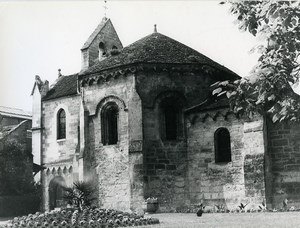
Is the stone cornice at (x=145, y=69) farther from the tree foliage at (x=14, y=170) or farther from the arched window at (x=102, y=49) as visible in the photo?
the arched window at (x=102, y=49)

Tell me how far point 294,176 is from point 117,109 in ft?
31.4

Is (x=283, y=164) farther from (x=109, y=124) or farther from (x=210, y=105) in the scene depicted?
(x=109, y=124)

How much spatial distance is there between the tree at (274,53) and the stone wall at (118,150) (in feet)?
46.4

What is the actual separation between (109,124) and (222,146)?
20.4ft

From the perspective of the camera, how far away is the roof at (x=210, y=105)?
882 inches

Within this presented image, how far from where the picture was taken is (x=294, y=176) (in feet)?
66.3

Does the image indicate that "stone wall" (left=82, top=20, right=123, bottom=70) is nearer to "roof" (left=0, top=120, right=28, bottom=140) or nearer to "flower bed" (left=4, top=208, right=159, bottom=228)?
"roof" (left=0, top=120, right=28, bottom=140)

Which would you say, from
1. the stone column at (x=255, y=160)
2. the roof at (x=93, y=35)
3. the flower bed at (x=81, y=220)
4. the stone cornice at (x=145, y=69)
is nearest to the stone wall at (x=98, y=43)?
the roof at (x=93, y=35)

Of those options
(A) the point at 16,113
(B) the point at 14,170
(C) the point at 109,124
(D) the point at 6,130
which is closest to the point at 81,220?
(C) the point at 109,124

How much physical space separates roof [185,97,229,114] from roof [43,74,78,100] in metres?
12.8

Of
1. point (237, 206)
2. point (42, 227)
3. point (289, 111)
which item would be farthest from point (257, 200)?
point (289, 111)

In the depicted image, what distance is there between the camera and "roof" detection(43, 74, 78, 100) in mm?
34381

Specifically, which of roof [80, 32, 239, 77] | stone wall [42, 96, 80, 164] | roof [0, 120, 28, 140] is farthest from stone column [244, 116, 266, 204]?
roof [0, 120, 28, 140]

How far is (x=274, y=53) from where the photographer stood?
28.0 feet
